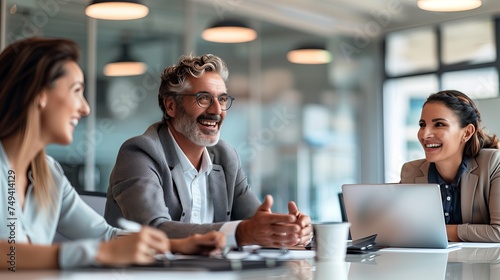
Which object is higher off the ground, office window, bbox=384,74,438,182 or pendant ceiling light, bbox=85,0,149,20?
pendant ceiling light, bbox=85,0,149,20

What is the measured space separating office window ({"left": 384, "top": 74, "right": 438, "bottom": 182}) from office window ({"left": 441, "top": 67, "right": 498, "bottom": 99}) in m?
0.23

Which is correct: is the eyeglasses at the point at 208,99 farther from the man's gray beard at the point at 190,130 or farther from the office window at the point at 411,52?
the office window at the point at 411,52

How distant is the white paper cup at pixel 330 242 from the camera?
68.4 inches

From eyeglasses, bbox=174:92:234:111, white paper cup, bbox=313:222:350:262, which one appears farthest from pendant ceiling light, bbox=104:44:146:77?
white paper cup, bbox=313:222:350:262

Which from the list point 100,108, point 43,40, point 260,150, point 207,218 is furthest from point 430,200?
point 260,150

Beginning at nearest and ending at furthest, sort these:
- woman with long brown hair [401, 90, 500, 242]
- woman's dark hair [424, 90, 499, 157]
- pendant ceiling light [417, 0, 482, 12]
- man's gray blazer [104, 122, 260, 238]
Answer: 1. man's gray blazer [104, 122, 260, 238]
2. woman with long brown hair [401, 90, 500, 242]
3. woman's dark hair [424, 90, 499, 157]
4. pendant ceiling light [417, 0, 482, 12]

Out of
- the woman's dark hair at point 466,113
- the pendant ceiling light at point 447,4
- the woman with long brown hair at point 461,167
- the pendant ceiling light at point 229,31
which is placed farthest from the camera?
the pendant ceiling light at point 229,31

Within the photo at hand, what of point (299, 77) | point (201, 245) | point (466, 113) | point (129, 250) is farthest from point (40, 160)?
point (299, 77)

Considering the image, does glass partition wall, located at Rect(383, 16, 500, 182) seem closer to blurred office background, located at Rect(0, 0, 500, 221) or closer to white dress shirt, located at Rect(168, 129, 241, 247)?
blurred office background, located at Rect(0, 0, 500, 221)

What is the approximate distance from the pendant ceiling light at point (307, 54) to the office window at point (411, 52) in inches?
50.2

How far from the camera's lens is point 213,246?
146cm

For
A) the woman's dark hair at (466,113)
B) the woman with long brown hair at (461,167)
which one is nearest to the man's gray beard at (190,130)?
the woman with long brown hair at (461,167)

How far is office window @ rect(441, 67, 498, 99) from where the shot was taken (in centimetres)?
805

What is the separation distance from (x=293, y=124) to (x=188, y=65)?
5.64m
